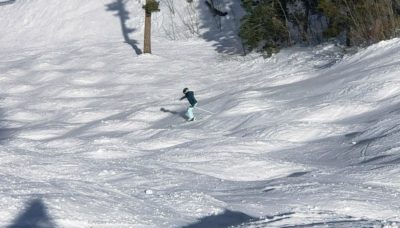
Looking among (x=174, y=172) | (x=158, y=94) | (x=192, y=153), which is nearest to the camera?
(x=174, y=172)

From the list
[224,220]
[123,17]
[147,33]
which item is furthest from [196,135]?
[123,17]

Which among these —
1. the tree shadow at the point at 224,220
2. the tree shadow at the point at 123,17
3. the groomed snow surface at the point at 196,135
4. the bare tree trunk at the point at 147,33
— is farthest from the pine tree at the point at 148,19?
the tree shadow at the point at 224,220

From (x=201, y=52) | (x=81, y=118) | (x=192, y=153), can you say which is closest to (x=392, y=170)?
(x=192, y=153)

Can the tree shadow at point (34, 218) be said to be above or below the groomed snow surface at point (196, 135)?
above

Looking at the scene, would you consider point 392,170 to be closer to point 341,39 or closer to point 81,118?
point 81,118

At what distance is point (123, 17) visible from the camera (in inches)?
1321

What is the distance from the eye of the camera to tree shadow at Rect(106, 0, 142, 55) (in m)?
30.4

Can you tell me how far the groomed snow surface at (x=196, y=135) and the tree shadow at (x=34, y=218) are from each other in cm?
2

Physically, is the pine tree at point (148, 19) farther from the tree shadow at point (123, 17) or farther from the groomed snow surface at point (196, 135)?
→ the tree shadow at point (123, 17)

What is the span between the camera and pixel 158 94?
2219 cm

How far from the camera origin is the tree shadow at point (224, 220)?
7.81 m

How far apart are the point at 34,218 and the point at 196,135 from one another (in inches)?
313

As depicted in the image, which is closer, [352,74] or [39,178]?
[39,178]

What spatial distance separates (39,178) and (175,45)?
19067mm
